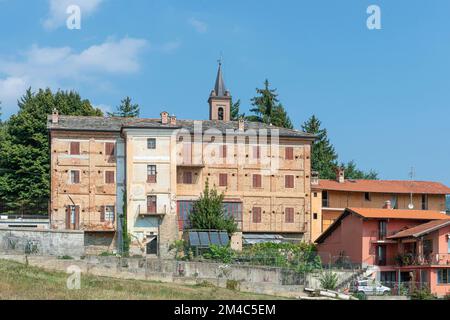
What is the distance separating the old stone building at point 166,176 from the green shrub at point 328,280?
14.4 m

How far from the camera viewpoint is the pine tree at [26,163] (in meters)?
74.2

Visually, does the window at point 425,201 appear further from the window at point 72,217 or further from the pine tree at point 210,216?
the window at point 72,217

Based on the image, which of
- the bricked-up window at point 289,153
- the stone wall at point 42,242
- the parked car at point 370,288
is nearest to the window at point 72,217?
the stone wall at point 42,242

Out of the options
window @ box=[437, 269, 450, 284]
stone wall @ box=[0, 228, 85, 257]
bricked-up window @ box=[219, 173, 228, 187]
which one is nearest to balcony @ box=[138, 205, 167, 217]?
bricked-up window @ box=[219, 173, 228, 187]

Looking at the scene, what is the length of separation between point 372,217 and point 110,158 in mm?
20903

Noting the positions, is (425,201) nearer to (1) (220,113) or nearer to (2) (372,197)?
(2) (372,197)

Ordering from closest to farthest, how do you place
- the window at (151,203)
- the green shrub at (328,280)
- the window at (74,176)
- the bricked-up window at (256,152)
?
the green shrub at (328,280) → the window at (151,203) → the window at (74,176) → the bricked-up window at (256,152)

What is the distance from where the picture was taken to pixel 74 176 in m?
67.9

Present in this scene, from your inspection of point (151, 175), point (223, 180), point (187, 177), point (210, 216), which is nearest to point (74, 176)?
point (151, 175)

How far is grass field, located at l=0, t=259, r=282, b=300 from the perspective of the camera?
3947cm

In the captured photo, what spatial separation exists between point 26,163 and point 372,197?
29.2m

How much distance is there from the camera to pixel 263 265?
2288 inches

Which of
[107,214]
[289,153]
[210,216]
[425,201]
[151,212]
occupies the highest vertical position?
[289,153]
